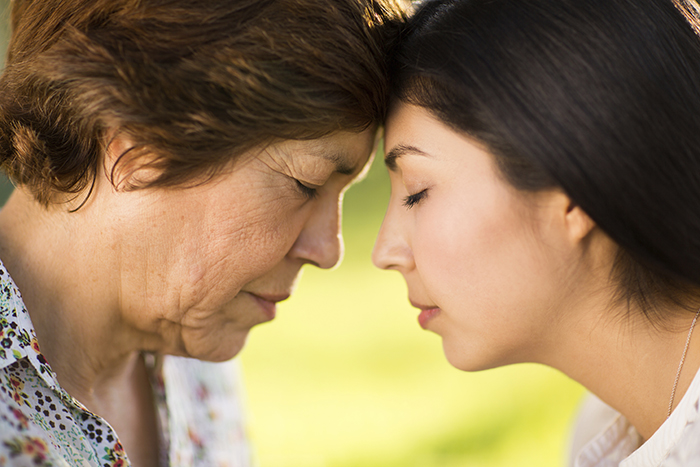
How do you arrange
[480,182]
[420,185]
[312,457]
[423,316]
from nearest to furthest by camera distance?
[480,182]
[420,185]
[423,316]
[312,457]

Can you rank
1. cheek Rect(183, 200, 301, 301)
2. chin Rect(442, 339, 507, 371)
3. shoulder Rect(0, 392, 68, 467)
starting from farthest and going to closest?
chin Rect(442, 339, 507, 371) → cheek Rect(183, 200, 301, 301) → shoulder Rect(0, 392, 68, 467)

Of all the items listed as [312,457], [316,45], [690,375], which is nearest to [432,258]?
[316,45]

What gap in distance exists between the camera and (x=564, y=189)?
132 cm

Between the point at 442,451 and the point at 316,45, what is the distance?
9.69 feet

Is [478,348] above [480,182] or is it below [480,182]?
below

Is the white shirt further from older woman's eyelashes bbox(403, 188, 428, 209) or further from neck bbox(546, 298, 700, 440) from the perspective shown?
older woman's eyelashes bbox(403, 188, 428, 209)

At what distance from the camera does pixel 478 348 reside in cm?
158

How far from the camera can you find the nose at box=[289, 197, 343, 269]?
1727mm

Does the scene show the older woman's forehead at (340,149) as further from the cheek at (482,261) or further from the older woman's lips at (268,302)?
the older woman's lips at (268,302)

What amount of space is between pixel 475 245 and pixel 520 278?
0.14 metres

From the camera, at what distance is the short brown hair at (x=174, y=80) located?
1.32 metres

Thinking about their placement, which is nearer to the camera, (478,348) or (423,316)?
(478,348)

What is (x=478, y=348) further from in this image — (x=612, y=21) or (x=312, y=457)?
(x=312, y=457)

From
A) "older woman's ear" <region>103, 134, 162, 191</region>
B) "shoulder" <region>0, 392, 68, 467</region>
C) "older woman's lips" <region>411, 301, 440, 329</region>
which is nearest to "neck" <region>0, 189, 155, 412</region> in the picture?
"older woman's ear" <region>103, 134, 162, 191</region>
